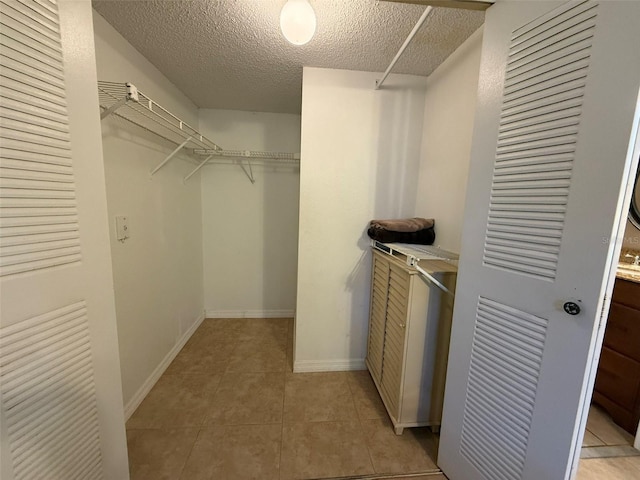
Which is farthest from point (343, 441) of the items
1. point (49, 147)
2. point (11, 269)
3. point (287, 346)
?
point (49, 147)

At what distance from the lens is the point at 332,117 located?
181 cm

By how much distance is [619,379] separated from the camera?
4.93ft

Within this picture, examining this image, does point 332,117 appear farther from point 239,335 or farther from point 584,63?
point 239,335

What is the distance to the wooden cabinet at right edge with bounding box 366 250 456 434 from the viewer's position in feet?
4.38

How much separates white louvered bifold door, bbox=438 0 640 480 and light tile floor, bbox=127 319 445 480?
47cm

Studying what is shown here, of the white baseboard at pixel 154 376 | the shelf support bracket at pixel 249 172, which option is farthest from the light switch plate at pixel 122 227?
the shelf support bracket at pixel 249 172

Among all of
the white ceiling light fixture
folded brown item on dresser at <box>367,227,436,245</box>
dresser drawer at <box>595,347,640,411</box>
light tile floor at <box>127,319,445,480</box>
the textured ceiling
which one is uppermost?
the textured ceiling

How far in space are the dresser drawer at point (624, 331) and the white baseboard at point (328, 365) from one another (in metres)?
1.64

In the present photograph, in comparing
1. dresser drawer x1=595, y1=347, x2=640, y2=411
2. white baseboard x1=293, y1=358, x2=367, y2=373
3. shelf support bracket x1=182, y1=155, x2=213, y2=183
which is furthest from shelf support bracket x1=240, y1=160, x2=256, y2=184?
dresser drawer x1=595, y1=347, x2=640, y2=411

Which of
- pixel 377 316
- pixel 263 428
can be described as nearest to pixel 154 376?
pixel 263 428

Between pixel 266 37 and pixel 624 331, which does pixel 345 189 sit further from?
pixel 624 331

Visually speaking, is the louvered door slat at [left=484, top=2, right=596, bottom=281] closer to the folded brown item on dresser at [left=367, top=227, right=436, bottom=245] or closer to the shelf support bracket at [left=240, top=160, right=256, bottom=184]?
the folded brown item on dresser at [left=367, top=227, right=436, bottom=245]

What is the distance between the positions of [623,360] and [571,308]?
1.39 m

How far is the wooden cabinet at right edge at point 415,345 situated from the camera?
4.38ft
